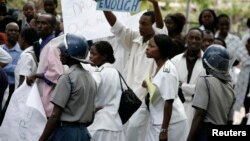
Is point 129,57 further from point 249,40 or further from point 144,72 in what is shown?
point 249,40

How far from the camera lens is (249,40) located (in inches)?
553

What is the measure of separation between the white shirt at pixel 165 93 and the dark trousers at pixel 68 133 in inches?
44.4

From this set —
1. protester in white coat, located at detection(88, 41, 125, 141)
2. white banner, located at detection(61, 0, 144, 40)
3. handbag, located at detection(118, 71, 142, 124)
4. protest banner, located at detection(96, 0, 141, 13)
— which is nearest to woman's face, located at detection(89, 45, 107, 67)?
protester in white coat, located at detection(88, 41, 125, 141)

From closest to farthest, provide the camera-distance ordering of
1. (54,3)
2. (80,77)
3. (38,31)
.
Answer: (80,77), (38,31), (54,3)

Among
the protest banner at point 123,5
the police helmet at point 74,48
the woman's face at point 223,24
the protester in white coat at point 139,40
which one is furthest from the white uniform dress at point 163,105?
the woman's face at point 223,24

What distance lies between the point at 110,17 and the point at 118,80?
1.41m

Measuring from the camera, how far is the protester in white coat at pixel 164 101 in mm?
9422

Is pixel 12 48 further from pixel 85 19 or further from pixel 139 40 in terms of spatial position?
pixel 139 40

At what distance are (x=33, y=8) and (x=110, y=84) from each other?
425 centimetres

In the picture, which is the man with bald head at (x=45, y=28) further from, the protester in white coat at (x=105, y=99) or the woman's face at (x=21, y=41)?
the woman's face at (x=21, y=41)

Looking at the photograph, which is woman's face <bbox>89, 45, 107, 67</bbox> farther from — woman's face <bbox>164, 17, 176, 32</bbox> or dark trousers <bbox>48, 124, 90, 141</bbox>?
woman's face <bbox>164, 17, 176, 32</bbox>

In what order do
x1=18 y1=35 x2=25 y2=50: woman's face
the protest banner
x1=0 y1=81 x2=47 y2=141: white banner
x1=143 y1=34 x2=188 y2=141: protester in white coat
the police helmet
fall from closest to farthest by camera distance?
the police helmet, x1=143 y1=34 x2=188 y2=141: protester in white coat, x1=0 y1=81 x2=47 y2=141: white banner, the protest banner, x1=18 y1=35 x2=25 y2=50: woman's face

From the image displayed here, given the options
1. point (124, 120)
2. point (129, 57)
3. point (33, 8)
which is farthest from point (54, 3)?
point (124, 120)

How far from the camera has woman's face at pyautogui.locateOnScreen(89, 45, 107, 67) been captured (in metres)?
9.72
